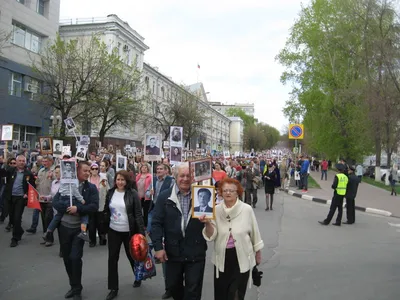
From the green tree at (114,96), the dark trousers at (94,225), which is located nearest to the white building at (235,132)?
the green tree at (114,96)

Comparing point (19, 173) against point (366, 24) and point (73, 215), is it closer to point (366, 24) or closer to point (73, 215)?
point (73, 215)

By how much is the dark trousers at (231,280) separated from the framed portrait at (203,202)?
1.63ft

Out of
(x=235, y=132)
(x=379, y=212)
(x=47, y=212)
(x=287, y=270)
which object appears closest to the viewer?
(x=287, y=270)

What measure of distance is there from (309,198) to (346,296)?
13963mm

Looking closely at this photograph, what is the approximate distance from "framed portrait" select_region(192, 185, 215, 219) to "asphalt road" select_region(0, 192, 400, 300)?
2059 millimetres

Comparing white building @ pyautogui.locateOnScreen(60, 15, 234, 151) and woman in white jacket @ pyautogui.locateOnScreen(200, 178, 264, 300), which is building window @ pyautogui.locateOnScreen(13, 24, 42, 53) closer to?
white building @ pyautogui.locateOnScreen(60, 15, 234, 151)

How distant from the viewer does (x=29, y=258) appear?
699cm

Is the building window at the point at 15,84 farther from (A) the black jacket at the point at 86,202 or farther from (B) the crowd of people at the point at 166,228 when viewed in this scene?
(A) the black jacket at the point at 86,202

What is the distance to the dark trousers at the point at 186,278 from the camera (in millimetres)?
3811

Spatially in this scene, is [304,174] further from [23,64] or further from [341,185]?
[23,64]

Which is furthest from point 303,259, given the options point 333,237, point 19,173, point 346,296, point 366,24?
point 366,24

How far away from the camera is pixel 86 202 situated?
5336 millimetres

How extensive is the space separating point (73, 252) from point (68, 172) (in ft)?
3.75

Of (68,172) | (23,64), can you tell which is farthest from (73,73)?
(68,172)
